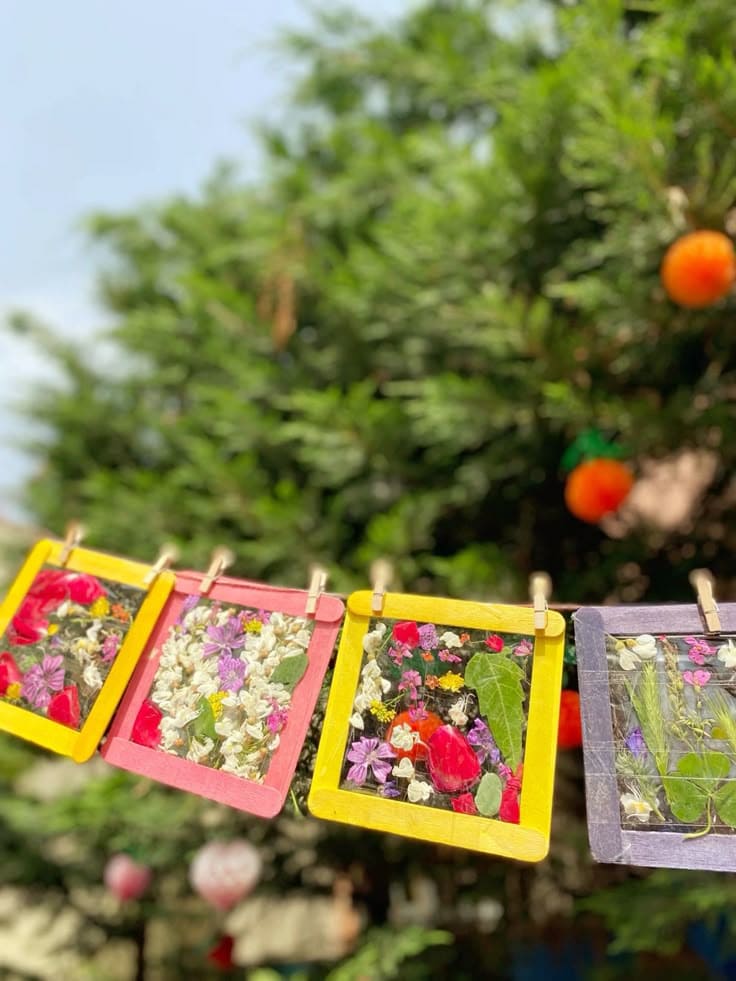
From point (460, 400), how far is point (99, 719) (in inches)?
47.6

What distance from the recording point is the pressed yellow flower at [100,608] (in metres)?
1.24

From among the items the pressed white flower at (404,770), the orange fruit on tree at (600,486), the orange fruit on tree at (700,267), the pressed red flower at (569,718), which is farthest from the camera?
the orange fruit on tree at (600,486)

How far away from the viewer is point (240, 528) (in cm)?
258

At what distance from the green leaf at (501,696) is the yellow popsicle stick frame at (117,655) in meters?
0.52

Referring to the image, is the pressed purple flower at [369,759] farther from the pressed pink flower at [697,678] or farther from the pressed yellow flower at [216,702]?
the pressed pink flower at [697,678]

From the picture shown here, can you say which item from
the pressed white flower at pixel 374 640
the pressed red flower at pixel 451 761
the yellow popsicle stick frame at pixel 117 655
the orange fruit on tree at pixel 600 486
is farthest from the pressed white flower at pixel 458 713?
the orange fruit on tree at pixel 600 486

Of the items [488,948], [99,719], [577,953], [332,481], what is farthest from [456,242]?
[577,953]

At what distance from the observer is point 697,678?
3.24 ft

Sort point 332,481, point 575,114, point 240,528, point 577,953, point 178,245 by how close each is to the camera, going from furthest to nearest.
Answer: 1. point 178,245
2. point 577,953
3. point 240,528
4. point 332,481
5. point 575,114

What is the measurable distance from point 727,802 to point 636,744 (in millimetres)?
120

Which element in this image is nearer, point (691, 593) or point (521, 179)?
point (521, 179)

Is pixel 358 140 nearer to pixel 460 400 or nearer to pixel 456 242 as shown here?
pixel 456 242

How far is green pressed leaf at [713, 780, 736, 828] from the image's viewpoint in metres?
0.92

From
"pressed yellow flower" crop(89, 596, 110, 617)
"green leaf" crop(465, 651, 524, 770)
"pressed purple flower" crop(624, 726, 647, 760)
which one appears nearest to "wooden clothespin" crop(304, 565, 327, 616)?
"green leaf" crop(465, 651, 524, 770)
